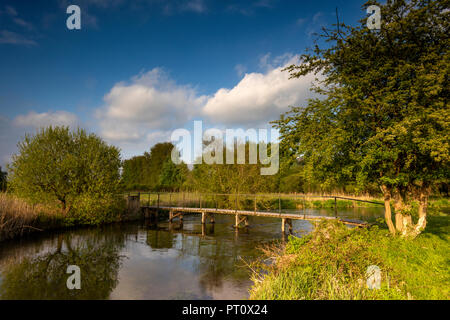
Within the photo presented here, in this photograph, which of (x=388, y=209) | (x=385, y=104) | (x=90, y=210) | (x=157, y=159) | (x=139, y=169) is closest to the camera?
(x=385, y=104)

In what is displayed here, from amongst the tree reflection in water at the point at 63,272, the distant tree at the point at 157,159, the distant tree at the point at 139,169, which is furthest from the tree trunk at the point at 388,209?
the distant tree at the point at 139,169

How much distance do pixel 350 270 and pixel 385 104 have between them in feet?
18.9

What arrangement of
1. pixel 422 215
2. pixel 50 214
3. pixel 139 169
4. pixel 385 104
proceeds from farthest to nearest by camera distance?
pixel 139 169 < pixel 50 214 < pixel 422 215 < pixel 385 104

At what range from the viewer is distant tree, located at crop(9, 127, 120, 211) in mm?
19234

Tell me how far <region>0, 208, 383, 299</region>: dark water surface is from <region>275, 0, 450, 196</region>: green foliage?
3.55 m

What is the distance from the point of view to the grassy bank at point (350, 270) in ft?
19.6

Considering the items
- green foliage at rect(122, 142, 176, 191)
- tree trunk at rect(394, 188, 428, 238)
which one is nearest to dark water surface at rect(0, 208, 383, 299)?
tree trunk at rect(394, 188, 428, 238)

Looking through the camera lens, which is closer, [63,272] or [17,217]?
[63,272]

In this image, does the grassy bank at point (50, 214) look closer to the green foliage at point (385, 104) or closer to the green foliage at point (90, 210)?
the green foliage at point (90, 210)

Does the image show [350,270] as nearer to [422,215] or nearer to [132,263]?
[422,215]

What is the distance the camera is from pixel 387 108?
921 cm

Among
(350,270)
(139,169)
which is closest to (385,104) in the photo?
(350,270)

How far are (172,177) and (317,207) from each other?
33.7m

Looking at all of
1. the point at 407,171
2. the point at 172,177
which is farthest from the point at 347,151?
the point at 172,177
